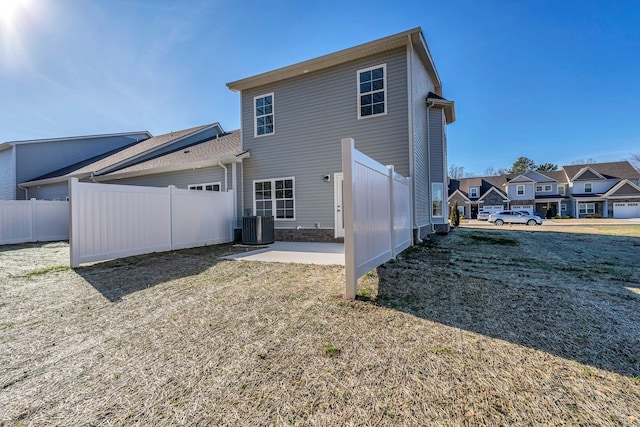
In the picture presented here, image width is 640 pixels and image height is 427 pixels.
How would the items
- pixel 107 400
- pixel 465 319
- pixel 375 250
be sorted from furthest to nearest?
1. pixel 375 250
2. pixel 465 319
3. pixel 107 400

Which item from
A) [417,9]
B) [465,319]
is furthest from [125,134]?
[465,319]

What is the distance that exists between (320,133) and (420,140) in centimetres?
327

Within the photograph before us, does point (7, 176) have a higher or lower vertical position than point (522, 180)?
lower

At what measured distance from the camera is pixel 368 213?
403cm

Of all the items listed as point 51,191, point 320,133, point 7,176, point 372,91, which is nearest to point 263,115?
point 320,133

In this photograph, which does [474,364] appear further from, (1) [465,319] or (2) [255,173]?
(2) [255,173]

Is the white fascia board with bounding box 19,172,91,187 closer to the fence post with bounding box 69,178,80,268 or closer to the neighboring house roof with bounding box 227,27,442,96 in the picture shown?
the neighboring house roof with bounding box 227,27,442,96

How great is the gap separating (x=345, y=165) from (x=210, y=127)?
15433 mm

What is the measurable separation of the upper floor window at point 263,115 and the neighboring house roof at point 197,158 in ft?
Answer: 3.67

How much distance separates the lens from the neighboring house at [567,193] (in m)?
30.7

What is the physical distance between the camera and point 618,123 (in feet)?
77.6

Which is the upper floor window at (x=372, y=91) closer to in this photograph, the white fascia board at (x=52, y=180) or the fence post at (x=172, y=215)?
the fence post at (x=172, y=215)

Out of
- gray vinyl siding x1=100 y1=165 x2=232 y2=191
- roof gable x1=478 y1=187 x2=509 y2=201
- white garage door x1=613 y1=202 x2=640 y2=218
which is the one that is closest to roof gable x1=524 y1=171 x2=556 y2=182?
roof gable x1=478 y1=187 x2=509 y2=201

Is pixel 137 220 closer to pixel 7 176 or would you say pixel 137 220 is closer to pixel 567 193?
pixel 7 176
